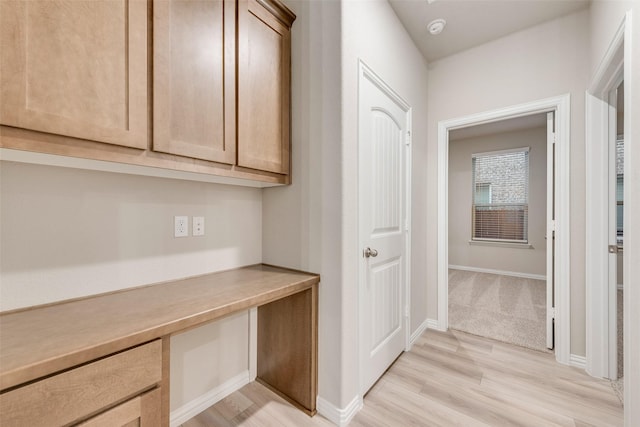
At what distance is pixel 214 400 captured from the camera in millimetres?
1662

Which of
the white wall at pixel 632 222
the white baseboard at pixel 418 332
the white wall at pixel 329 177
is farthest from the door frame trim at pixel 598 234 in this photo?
the white wall at pixel 329 177

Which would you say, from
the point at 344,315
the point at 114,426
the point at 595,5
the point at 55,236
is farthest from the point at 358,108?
the point at 595,5

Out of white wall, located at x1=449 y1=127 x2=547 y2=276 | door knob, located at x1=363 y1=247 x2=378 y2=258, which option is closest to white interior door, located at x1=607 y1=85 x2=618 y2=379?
door knob, located at x1=363 y1=247 x2=378 y2=258

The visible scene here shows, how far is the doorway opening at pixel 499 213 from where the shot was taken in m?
4.17

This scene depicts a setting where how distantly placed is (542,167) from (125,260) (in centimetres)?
582

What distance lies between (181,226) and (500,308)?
11.9 ft

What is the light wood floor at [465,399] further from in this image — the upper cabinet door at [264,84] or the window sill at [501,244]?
the window sill at [501,244]

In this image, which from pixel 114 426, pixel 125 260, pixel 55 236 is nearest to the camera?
pixel 114 426

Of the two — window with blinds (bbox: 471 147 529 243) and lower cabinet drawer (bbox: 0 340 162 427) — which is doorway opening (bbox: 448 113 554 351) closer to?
window with blinds (bbox: 471 147 529 243)

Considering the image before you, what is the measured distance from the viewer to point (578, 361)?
2059 millimetres

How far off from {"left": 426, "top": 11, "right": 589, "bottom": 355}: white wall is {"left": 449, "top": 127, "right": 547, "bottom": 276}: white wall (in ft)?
8.61

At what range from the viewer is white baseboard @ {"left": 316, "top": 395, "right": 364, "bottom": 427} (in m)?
1.51

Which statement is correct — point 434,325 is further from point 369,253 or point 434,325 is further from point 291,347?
point 291,347

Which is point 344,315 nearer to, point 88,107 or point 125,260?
point 125,260
